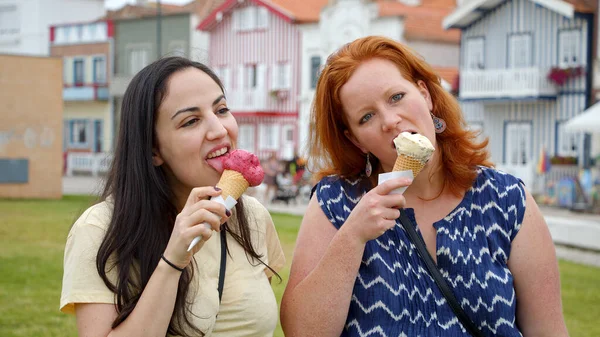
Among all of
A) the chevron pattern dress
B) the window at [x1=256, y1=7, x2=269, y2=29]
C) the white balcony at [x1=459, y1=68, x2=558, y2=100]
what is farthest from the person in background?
the chevron pattern dress

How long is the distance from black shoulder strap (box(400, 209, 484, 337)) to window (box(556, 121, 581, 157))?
2797 centimetres

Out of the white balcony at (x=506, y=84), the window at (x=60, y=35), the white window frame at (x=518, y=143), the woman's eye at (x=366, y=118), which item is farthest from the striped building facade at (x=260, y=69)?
the woman's eye at (x=366, y=118)

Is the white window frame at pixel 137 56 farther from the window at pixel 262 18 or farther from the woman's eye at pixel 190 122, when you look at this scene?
the woman's eye at pixel 190 122

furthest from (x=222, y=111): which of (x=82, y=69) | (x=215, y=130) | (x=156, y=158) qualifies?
(x=82, y=69)

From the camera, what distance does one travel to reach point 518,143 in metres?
31.7

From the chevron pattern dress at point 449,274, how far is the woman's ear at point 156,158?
64cm

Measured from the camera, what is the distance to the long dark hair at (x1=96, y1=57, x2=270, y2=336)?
2705mm

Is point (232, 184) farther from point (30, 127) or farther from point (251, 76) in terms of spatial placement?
point (251, 76)

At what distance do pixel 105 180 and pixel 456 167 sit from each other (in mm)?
1291

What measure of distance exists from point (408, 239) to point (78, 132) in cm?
4797

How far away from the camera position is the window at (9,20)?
53.5 m

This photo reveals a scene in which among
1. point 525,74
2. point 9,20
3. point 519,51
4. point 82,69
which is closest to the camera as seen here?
point 525,74

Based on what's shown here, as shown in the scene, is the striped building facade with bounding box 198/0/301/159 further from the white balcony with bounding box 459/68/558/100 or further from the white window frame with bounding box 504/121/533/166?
the white window frame with bounding box 504/121/533/166

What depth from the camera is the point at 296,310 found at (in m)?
3.02
